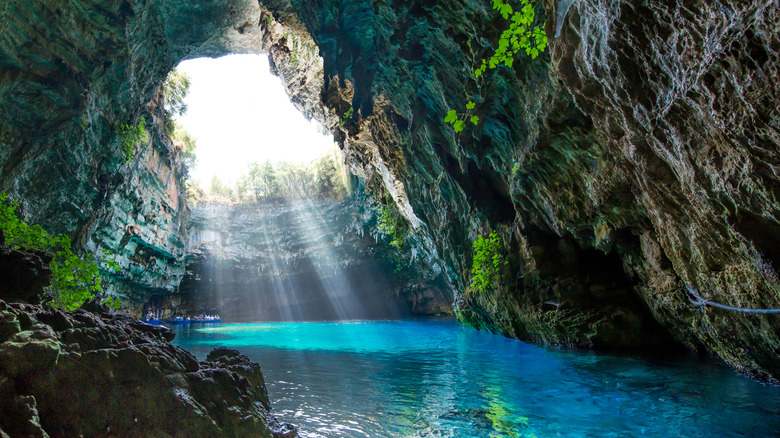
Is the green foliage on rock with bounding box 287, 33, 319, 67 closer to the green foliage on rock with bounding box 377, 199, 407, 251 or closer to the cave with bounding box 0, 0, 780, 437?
the cave with bounding box 0, 0, 780, 437

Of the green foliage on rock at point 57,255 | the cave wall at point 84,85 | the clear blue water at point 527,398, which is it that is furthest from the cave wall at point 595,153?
the green foliage on rock at point 57,255

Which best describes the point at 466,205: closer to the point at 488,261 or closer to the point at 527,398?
the point at 488,261

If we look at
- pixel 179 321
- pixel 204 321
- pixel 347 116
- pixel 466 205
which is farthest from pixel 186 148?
pixel 466 205

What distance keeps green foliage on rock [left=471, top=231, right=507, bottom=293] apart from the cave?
0.07 meters

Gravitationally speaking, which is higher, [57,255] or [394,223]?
[394,223]

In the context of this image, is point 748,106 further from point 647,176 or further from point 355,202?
point 355,202

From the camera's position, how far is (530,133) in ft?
23.3

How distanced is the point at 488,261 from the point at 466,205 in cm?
192

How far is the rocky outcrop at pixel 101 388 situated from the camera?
2.67 meters

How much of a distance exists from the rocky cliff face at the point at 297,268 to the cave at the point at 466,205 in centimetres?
1165

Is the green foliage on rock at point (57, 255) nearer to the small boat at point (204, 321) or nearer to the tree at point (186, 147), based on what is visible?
the tree at point (186, 147)

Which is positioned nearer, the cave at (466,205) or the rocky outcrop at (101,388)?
the rocky outcrop at (101,388)

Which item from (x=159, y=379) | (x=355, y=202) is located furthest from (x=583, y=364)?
(x=355, y=202)

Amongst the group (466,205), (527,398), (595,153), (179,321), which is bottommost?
(179,321)
